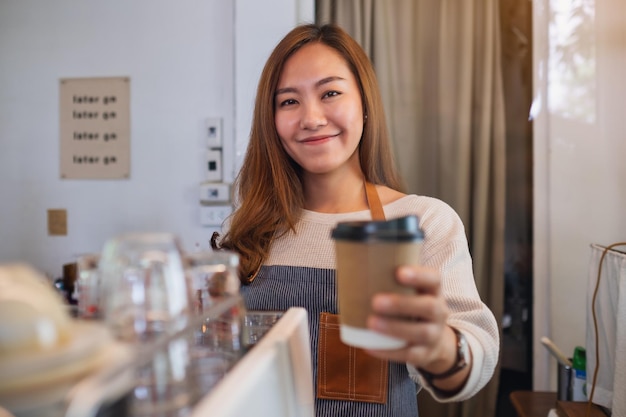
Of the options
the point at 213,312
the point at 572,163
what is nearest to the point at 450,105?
the point at 572,163

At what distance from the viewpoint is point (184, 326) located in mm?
423

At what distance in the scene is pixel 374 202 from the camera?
1.21 metres

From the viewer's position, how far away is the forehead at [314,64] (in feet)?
3.84

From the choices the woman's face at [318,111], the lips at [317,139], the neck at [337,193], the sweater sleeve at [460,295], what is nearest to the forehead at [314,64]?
the woman's face at [318,111]

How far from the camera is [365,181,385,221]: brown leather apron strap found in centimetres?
117

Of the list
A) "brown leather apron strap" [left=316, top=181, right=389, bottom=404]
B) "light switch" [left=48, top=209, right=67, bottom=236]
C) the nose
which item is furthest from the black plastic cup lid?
"light switch" [left=48, top=209, right=67, bottom=236]

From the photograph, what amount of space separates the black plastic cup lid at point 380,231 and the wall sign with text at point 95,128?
6.17 ft

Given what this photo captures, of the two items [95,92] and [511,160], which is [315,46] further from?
[95,92]

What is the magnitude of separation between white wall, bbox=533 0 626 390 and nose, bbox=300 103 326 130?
1076mm

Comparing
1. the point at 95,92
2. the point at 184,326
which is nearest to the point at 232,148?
the point at 95,92

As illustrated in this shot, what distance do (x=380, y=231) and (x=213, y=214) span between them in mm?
1660

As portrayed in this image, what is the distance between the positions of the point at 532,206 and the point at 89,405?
1.88 meters

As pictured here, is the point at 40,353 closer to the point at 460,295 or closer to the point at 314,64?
the point at 460,295

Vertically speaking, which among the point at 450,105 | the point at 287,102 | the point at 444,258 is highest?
the point at 450,105
